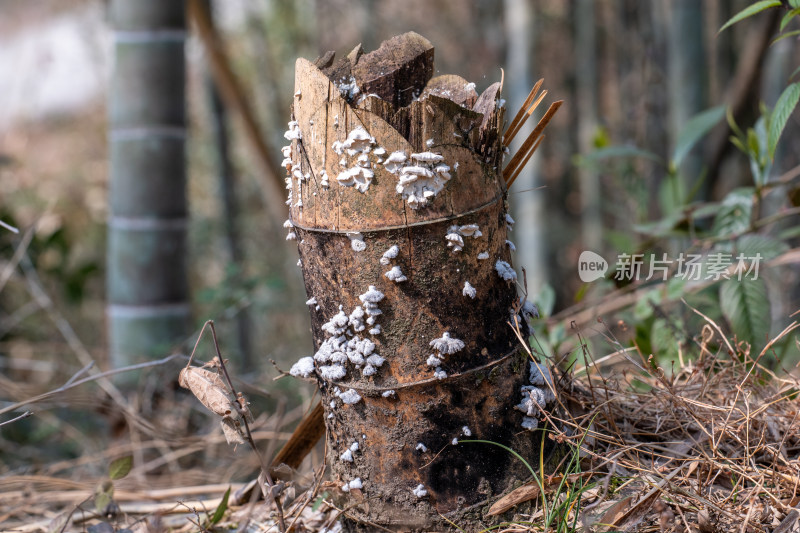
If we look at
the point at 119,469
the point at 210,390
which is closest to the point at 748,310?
the point at 210,390

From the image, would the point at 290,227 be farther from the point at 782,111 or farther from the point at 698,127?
the point at 698,127

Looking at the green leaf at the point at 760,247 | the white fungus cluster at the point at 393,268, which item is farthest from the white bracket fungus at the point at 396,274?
the green leaf at the point at 760,247

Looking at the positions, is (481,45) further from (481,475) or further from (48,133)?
(481,475)

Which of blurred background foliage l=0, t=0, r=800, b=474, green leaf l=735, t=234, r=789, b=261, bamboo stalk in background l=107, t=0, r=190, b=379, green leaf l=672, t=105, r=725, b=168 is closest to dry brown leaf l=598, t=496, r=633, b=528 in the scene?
blurred background foliage l=0, t=0, r=800, b=474

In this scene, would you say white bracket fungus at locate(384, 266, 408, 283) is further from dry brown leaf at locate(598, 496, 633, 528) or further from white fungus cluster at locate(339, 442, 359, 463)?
dry brown leaf at locate(598, 496, 633, 528)

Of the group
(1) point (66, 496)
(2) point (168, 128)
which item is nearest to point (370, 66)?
(1) point (66, 496)

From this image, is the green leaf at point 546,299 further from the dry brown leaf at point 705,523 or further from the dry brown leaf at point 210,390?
the dry brown leaf at point 210,390
